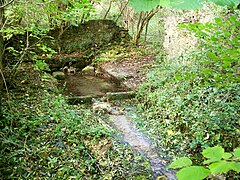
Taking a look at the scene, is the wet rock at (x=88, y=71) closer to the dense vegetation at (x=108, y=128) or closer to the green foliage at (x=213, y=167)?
the dense vegetation at (x=108, y=128)

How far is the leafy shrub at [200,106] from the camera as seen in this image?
361 cm

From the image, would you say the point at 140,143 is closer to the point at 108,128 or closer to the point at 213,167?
the point at 108,128

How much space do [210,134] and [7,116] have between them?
10.0 feet

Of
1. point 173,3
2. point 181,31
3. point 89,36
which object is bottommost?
point 89,36

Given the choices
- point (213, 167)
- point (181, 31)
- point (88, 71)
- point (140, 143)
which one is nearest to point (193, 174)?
point (213, 167)

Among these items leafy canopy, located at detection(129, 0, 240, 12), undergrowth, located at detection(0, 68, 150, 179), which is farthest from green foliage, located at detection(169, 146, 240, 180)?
undergrowth, located at detection(0, 68, 150, 179)

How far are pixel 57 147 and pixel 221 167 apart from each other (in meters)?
3.35

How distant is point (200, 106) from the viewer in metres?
4.34

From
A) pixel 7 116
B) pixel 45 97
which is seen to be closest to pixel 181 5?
pixel 7 116

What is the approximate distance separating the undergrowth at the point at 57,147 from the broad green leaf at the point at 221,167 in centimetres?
281

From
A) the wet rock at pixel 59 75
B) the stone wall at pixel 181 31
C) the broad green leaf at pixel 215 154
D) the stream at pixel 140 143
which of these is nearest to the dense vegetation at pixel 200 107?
the stream at pixel 140 143

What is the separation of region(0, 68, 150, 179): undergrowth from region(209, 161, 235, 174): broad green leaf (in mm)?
Answer: 2812

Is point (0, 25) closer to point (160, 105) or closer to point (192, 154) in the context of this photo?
point (160, 105)

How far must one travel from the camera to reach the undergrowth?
343 centimetres
